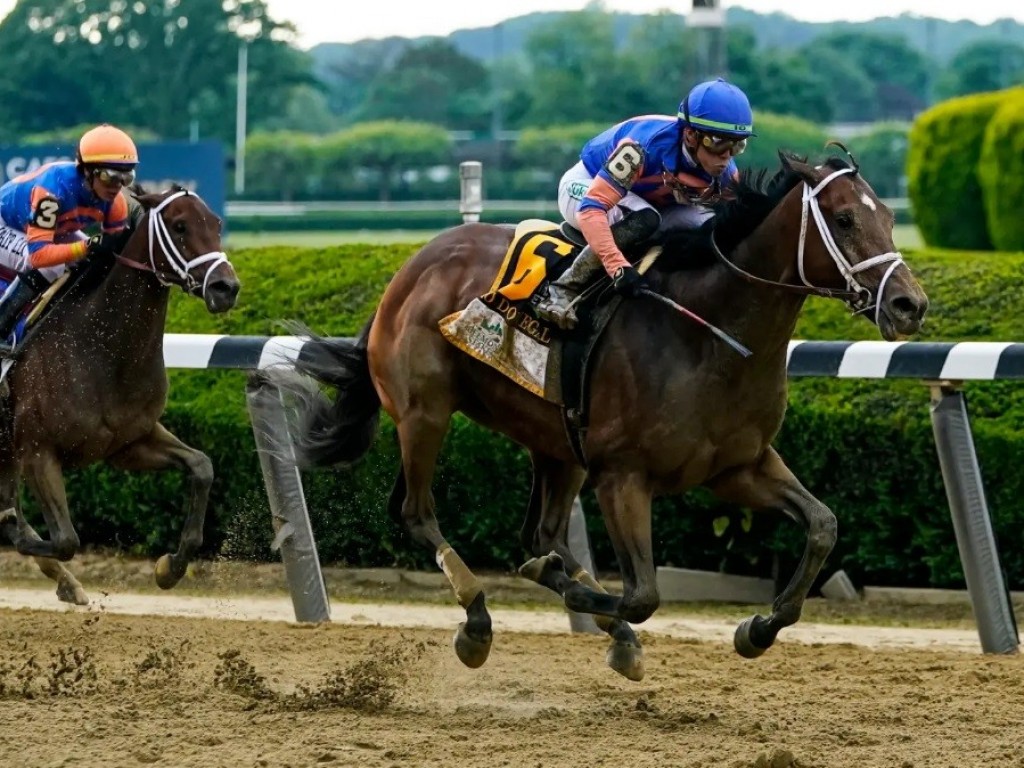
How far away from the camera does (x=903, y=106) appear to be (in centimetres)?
8238

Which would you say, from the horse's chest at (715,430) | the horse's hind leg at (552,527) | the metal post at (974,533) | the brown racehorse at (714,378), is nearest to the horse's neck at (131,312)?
the brown racehorse at (714,378)

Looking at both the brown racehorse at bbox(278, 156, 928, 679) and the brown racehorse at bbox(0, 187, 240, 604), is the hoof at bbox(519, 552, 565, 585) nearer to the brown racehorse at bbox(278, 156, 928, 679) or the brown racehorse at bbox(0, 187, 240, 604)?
the brown racehorse at bbox(278, 156, 928, 679)

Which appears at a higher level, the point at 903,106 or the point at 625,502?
the point at 625,502

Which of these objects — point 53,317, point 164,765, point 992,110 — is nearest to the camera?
point 164,765

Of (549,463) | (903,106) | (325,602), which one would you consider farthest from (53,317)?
(903,106)

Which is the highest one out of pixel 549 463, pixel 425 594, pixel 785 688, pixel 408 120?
pixel 549 463

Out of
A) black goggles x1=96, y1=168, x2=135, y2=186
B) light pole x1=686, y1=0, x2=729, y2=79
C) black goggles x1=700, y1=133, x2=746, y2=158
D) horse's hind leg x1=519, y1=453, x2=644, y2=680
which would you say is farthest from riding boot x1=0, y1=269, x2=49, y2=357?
light pole x1=686, y1=0, x2=729, y2=79

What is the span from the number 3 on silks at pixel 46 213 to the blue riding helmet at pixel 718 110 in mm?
2463

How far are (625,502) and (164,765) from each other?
155 centimetres

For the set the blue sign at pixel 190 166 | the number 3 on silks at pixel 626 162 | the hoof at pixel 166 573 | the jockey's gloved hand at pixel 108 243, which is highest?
the number 3 on silks at pixel 626 162

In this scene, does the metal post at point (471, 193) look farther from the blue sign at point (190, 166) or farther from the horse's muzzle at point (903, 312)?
the blue sign at point (190, 166)

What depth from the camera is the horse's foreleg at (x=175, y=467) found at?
21.7 feet

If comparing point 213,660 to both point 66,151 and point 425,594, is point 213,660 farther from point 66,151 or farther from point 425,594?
point 66,151

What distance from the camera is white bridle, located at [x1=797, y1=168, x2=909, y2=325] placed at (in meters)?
4.80
